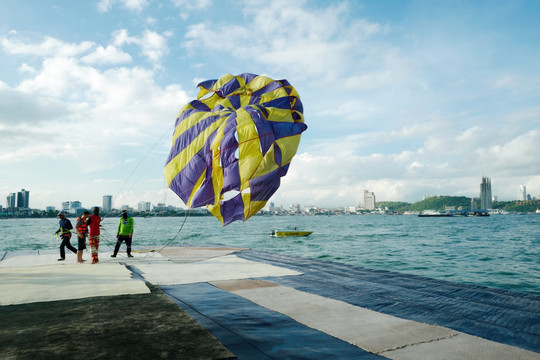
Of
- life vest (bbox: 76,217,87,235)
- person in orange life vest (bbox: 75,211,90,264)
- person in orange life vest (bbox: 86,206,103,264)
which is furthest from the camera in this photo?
life vest (bbox: 76,217,87,235)

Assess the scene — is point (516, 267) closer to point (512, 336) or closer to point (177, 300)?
point (512, 336)

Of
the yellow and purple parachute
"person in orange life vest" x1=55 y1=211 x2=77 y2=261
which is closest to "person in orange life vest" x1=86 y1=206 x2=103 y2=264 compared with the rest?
"person in orange life vest" x1=55 y1=211 x2=77 y2=261

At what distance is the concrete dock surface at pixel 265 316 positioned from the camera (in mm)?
3996

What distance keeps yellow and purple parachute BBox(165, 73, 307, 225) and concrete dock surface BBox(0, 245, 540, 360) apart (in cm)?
172

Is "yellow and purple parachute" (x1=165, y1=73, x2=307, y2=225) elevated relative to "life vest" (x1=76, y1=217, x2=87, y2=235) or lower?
elevated

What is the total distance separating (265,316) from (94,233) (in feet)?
27.4

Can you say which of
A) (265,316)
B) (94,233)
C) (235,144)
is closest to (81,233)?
(94,233)

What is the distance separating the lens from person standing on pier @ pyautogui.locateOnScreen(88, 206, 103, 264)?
11352 millimetres

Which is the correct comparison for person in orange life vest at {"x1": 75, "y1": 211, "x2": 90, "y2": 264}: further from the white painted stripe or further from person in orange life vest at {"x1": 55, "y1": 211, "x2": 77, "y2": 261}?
the white painted stripe

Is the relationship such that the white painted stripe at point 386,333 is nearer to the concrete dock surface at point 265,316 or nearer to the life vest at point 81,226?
the concrete dock surface at point 265,316

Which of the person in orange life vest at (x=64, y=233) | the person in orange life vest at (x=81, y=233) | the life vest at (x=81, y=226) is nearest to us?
the person in orange life vest at (x=81, y=233)

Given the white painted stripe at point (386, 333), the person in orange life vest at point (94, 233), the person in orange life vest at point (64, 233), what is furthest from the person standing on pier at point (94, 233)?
the white painted stripe at point (386, 333)

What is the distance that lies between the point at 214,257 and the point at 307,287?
5.87 meters

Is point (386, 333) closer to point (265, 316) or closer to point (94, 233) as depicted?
point (265, 316)
